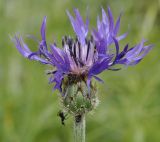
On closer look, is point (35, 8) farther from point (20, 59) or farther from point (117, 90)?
point (117, 90)

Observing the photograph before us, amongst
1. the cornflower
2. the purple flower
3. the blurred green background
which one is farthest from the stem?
the blurred green background

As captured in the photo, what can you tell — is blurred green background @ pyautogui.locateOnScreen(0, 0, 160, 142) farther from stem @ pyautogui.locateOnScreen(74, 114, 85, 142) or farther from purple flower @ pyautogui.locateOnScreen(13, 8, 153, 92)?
stem @ pyautogui.locateOnScreen(74, 114, 85, 142)

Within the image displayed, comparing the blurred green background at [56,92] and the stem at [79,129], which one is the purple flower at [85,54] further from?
the blurred green background at [56,92]

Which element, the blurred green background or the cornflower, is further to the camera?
the blurred green background

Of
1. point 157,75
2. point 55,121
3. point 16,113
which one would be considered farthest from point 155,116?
point 16,113

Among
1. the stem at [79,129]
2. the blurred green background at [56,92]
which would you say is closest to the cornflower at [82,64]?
the stem at [79,129]
